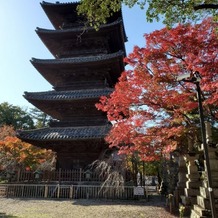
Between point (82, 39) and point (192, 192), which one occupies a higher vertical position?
point (82, 39)

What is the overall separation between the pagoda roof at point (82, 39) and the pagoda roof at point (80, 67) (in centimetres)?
162

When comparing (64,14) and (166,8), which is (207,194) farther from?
(64,14)

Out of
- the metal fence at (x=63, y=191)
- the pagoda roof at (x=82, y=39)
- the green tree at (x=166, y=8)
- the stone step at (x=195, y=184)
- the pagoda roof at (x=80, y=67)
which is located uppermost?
the pagoda roof at (x=82, y=39)

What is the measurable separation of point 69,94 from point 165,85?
314 inches

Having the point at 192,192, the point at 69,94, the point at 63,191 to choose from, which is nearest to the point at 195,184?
the point at 192,192

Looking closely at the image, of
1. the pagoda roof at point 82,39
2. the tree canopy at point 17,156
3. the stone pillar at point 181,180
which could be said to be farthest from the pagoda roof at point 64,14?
the stone pillar at point 181,180

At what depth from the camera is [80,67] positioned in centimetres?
1622

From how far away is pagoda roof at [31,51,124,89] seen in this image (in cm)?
1524

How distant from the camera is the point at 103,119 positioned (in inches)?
581

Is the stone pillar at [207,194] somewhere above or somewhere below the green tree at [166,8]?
below

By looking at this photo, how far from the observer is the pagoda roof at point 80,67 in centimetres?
1524

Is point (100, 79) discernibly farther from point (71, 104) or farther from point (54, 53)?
point (54, 53)

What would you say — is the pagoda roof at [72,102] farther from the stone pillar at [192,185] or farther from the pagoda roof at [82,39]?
the stone pillar at [192,185]

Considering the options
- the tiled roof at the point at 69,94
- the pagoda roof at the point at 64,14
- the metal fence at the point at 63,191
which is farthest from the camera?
the pagoda roof at the point at 64,14
